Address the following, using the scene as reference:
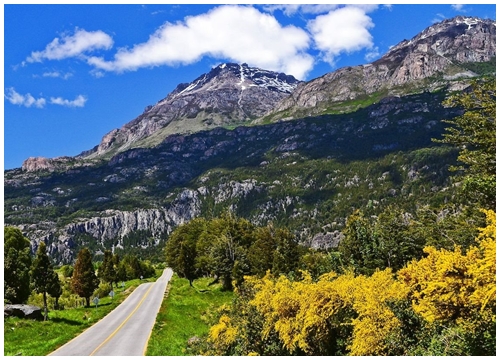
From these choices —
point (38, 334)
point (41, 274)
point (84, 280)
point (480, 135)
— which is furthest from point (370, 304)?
point (84, 280)

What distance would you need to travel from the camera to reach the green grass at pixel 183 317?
1222 inches

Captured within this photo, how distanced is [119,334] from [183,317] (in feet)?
36.3

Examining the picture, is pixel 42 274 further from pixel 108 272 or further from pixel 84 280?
pixel 108 272

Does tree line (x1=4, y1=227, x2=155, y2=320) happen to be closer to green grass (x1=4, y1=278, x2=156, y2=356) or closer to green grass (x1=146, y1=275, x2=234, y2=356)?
green grass (x1=4, y1=278, x2=156, y2=356)

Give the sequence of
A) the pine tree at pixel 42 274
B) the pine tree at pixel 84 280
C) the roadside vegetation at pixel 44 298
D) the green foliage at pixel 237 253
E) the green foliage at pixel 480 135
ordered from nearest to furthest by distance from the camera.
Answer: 1. the green foliage at pixel 480 135
2. the roadside vegetation at pixel 44 298
3. the pine tree at pixel 42 274
4. the green foliage at pixel 237 253
5. the pine tree at pixel 84 280

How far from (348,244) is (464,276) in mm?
Result: 45931

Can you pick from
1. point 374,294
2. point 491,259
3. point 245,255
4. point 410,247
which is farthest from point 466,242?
point 491,259

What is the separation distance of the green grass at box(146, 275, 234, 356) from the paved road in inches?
37.9

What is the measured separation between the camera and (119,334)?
115 ft

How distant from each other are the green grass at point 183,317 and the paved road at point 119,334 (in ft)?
3.16

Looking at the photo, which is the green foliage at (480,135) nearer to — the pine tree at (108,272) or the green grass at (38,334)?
the green grass at (38,334)

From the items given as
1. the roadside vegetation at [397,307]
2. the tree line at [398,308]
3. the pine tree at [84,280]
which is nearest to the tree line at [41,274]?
the pine tree at [84,280]

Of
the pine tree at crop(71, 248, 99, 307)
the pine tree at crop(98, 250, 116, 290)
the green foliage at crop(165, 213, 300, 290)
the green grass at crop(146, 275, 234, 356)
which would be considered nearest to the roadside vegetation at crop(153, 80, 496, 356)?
the green grass at crop(146, 275, 234, 356)

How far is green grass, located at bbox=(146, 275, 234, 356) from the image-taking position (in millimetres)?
31031
